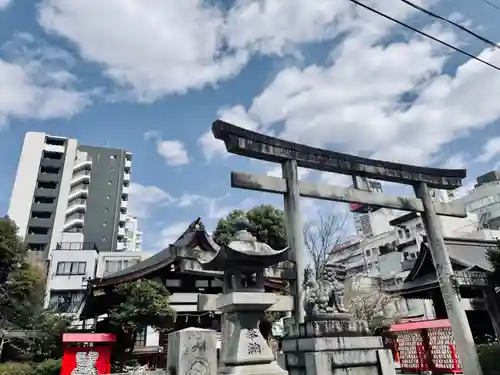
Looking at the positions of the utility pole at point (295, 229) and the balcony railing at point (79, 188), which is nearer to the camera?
the utility pole at point (295, 229)

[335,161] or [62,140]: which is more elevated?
[62,140]

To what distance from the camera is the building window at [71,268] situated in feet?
120

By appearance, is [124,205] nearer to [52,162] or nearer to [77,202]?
[77,202]

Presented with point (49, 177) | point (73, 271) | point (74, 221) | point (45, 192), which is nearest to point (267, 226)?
point (73, 271)

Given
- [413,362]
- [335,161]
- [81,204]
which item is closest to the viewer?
[335,161]

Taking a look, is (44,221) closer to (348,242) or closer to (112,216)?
(112,216)

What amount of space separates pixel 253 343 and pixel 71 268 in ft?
116

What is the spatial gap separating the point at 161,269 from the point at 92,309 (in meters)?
5.63

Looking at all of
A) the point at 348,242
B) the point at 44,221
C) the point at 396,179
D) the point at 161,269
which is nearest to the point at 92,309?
the point at 161,269

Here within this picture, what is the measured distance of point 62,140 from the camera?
55406 mm

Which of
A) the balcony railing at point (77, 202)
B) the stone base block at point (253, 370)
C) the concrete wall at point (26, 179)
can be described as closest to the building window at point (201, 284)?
the stone base block at point (253, 370)

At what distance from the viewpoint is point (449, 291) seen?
37.8 ft

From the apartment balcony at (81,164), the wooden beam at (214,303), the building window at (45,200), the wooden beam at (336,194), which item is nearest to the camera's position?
the wooden beam at (214,303)

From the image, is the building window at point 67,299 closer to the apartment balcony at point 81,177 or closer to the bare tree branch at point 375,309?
the apartment balcony at point 81,177
